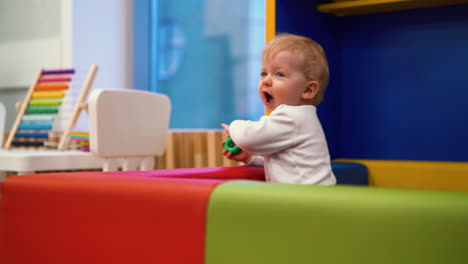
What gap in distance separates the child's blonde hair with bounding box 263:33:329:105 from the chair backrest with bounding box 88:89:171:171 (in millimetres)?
781

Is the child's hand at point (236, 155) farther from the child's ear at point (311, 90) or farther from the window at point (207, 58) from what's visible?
the window at point (207, 58)

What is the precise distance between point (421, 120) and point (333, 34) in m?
0.46

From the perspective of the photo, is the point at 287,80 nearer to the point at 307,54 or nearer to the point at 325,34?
Answer: the point at 307,54

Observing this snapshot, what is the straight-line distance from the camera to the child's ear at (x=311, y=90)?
136 centimetres

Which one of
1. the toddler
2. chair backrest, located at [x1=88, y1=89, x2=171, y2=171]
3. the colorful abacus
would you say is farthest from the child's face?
the colorful abacus

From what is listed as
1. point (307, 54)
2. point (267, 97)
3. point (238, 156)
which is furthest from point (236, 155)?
point (307, 54)

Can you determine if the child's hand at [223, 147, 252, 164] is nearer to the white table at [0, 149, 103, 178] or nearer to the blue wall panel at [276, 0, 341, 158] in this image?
the blue wall panel at [276, 0, 341, 158]

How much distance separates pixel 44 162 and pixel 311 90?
107 cm

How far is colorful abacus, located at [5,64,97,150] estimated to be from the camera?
2594 mm

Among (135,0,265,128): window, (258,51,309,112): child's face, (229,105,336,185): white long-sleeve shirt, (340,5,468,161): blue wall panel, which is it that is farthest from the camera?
(135,0,265,128): window

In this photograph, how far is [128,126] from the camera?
2082 millimetres

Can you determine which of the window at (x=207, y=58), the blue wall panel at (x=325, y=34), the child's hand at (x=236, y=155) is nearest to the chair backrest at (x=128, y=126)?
the window at (x=207, y=58)

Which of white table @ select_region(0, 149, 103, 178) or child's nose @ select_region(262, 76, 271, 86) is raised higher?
child's nose @ select_region(262, 76, 271, 86)

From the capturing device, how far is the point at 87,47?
2.82 m
